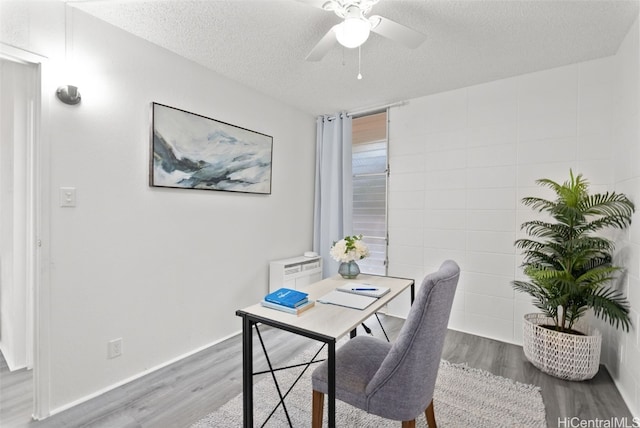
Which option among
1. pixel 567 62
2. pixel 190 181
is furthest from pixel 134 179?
pixel 567 62

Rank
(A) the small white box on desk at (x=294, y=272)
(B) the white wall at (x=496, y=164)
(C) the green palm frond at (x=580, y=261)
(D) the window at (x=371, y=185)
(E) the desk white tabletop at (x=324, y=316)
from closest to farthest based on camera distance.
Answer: (E) the desk white tabletop at (x=324, y=316) → (C) the green palm frond at (x=580, y=261) → (B) the white wall at (x=496, y=164) → (A) the small white box on desk at (x=294, y=272) → (D) the window at (x=371, y=185)

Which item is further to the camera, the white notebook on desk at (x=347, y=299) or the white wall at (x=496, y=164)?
the white wall at (x=496, y=164)

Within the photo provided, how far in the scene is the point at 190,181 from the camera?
243 cm

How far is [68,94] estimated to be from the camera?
1.77 metres

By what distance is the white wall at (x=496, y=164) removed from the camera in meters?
2.35

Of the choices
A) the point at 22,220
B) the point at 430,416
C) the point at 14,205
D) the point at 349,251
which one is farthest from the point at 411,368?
the point at 14,205

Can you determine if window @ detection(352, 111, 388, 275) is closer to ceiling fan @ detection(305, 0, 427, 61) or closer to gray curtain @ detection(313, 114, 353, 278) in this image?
gray curtain @ detection(313, 114, 353, 278)

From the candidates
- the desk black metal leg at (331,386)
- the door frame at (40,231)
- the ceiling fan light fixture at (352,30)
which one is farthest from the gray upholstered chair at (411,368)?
the door frame at (40,231)

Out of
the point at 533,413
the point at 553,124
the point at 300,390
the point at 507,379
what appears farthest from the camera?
the point at 553,124

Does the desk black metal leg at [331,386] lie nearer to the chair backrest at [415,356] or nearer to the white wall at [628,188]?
the chair backrest at [415,356]

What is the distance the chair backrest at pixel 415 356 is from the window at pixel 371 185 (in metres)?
2.22

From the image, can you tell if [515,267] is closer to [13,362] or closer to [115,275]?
[115,275]

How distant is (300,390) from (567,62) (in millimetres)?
3203

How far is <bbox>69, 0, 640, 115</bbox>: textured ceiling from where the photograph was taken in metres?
1.80
